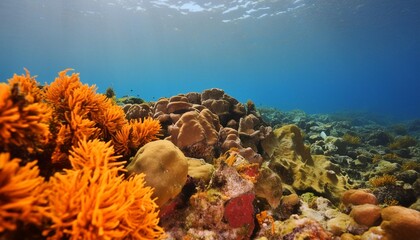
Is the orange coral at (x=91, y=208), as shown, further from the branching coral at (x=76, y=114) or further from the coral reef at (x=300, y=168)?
the coral reef at (x=300, y=168)

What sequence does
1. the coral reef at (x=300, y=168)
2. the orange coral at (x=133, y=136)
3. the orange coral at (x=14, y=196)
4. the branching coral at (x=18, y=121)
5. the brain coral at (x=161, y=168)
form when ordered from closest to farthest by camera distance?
the orange coral at (x=14, y=196) → the branching coral at (x=18, y=121) → the brain coral at (x=161, y=168) → the orange coral at (x=133, y=136) → the coral reef at (x=300, y=168)

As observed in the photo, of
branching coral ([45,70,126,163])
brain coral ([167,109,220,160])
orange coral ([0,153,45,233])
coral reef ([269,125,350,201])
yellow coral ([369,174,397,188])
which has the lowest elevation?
yellow coral ([369,174,397,188])

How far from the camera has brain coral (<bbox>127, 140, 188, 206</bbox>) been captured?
281 cm

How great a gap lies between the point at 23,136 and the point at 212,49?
78056mm

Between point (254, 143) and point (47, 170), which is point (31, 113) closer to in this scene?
point (47, 170)

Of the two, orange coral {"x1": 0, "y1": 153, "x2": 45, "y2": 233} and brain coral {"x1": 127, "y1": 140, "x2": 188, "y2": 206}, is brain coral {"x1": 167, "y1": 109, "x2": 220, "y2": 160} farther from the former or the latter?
orange coral {"x1": 0, "y1": 153, "x2": 45, "y2": 233}

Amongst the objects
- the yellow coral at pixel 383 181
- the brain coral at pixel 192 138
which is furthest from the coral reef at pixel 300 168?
the brain coral at pixel 192 138

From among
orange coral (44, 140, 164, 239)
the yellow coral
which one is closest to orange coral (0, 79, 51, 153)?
orange coral (44, 140, 164, 239)

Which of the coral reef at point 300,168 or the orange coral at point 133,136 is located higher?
the orange coral at point 133,136

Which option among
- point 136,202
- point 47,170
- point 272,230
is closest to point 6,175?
point 136,202

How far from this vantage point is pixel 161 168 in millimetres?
2877

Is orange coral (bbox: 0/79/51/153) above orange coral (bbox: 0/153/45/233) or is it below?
above

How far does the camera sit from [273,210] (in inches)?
181

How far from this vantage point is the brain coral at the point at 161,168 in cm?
281
